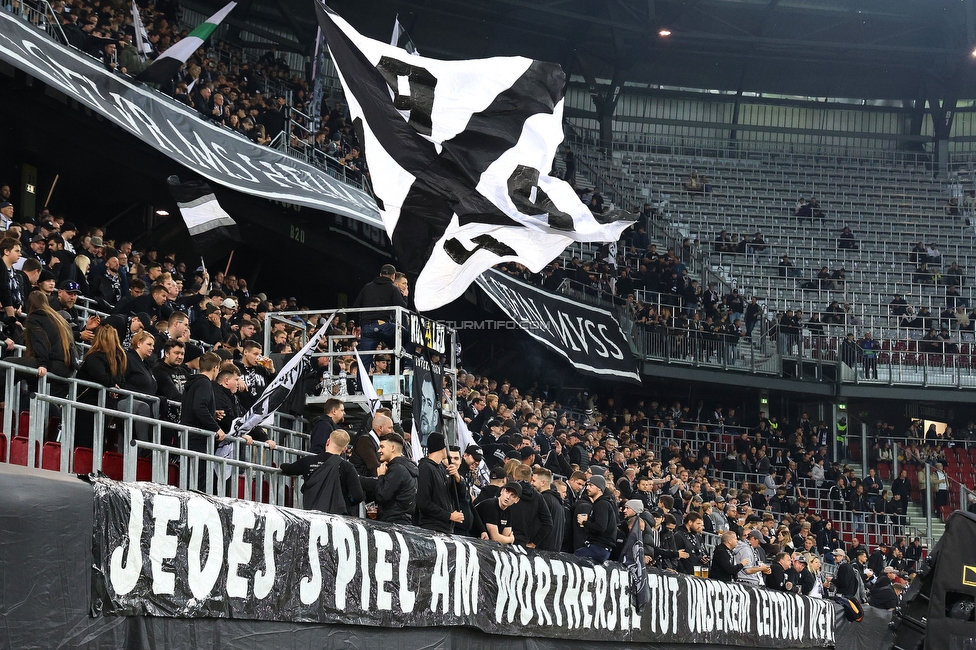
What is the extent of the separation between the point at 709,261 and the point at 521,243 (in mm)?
25960

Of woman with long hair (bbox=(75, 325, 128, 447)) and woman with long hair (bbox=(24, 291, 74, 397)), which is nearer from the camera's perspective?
woman with long hair (bbox=(24, 291, 74, 397))

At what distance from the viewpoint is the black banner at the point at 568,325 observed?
25.3m

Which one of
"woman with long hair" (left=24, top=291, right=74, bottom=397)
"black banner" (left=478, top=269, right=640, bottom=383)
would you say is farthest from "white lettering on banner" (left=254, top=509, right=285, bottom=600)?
"black banner" (left=478, top=269, right=640, bottom=383)

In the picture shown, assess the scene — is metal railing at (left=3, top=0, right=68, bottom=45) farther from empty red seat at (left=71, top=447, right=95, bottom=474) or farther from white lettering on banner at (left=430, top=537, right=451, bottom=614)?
white lettering on banner at (left=430, top=537, right=451, bottom=614)

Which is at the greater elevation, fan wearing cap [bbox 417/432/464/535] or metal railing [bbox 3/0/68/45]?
metal railing [bbox 3/0/68/45]

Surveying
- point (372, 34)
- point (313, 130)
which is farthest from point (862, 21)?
point (313, 130)

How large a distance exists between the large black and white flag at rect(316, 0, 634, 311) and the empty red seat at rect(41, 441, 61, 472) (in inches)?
162

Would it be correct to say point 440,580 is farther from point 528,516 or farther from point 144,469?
point 144,469

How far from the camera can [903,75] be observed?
141 ft

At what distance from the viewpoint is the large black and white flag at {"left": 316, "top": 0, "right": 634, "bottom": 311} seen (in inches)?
479

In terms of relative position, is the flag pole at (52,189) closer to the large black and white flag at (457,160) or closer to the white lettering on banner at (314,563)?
the large black and white flag at (457,160)

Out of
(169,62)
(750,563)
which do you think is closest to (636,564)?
(750,563)

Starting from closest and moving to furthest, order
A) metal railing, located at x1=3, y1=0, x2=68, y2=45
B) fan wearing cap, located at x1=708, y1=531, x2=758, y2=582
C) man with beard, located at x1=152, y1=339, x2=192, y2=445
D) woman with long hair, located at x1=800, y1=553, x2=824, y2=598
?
Result: man with beard, located at x1=152, y1=339, x2=192, y2=445 → fan wearing cap, located at x1=708, y1=531, x2=758, y2=582 → metal railing, located at x1=3, y1=0, x2=68, y2=45 → woman with long hair, located at x1=800, y1=553, x2=824, y2=598

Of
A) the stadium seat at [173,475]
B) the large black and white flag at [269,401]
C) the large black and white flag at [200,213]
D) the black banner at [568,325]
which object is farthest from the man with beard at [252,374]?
the black banner at [568,325]
